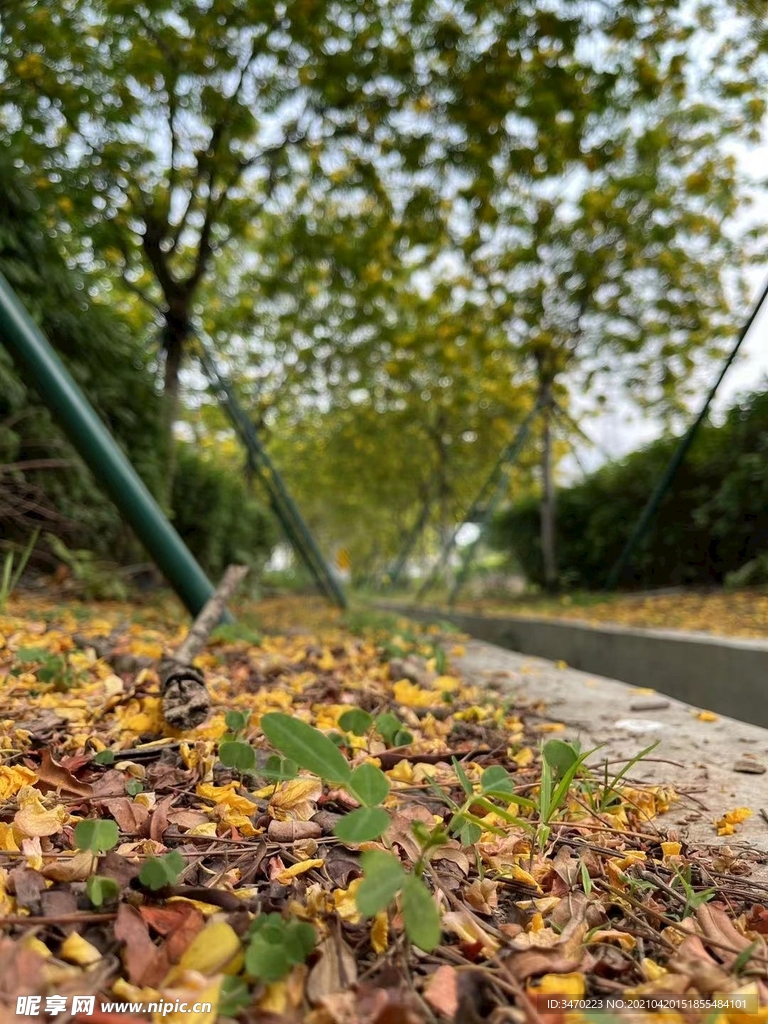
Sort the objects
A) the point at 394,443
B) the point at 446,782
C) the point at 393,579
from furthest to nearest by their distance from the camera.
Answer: the point at 393,579, the point at 394,443, the point at 446,782

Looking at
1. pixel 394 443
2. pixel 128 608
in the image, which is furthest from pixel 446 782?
pixel 394 443

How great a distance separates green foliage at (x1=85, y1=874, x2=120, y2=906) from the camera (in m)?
0.68

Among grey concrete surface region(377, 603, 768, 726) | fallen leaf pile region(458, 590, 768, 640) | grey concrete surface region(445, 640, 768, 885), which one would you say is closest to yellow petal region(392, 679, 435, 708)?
grey concrete surface region(445, 640, 768, 885)

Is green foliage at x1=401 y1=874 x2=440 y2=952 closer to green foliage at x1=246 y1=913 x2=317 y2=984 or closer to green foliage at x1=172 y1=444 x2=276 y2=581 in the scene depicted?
green foliage at x1=246 y1=913 x2=317 y2=984

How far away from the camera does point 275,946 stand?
631 mm

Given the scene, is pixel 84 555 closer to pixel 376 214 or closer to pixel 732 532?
pixel 376 214

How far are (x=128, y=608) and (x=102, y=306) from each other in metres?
2.01

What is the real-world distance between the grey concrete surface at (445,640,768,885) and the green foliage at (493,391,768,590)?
448 centimetres

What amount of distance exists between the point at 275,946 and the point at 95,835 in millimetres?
267

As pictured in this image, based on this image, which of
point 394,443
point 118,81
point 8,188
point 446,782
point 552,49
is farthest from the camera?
Answer: point 394,443

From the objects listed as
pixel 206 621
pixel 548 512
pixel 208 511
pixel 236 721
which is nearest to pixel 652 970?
pixel 236 721

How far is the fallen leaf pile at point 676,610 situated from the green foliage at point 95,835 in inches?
149

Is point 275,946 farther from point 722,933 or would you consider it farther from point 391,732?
point 391,732

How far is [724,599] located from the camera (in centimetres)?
555
